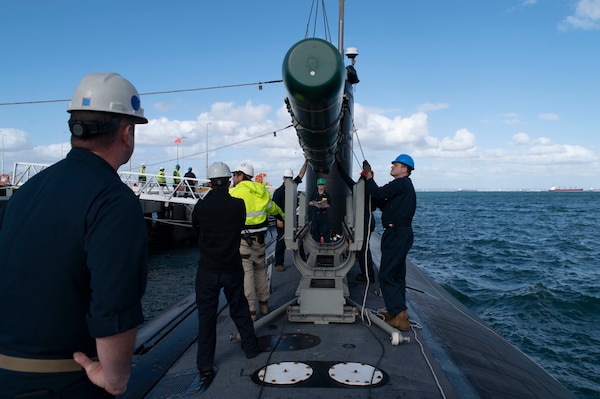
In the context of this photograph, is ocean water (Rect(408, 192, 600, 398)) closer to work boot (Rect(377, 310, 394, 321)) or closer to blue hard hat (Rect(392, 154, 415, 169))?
work boot (Rect(377, 310, 394, 321))

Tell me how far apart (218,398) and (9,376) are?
9.75 feet

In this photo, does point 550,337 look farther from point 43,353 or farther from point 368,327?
point 43,353

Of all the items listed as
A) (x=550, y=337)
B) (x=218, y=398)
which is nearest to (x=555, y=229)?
(x=550, y=337)

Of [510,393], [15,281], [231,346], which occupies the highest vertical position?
[15,281]

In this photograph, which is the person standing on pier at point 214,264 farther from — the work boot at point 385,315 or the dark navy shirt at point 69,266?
the dark navy shirt at point 69,266

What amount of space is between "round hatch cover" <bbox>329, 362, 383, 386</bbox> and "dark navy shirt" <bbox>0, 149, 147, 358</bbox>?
3.43 metres

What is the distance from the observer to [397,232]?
6672 mm

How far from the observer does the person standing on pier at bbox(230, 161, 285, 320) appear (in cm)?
697

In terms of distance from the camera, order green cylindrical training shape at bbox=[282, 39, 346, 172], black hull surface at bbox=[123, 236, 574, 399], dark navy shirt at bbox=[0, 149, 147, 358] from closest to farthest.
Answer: dark navy shirt at bbox=[0, 149, 147, 358] < green cylindrical training shape at bbox=[282, 39, 346, 172] < black hull surface at bbox=[123, 236, 574, 399]

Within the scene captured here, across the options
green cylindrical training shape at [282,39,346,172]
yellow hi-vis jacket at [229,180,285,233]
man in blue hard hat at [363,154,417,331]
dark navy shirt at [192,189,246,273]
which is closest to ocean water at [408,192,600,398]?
man in blue hard hat at [363,154,417,331]

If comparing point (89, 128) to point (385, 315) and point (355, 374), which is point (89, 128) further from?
point (385, 315)

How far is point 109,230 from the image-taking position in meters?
1.90

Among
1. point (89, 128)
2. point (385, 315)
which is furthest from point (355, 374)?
point (89, 128)

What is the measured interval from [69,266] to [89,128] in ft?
2.17
